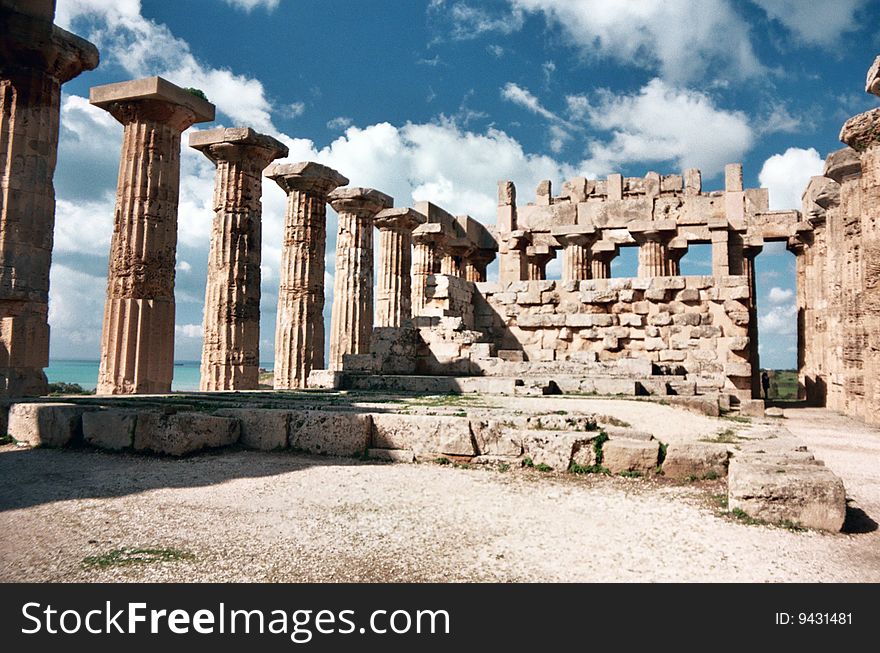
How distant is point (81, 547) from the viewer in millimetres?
3398

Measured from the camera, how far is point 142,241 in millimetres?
12602

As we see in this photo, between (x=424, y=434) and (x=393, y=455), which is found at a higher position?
(x=424, y=434)

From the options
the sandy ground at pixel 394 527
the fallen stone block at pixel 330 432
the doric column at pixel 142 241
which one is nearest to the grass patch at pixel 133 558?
the sandy ground at pixel 394 527

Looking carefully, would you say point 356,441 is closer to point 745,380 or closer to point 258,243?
point 745,380

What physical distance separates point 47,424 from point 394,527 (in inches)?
217

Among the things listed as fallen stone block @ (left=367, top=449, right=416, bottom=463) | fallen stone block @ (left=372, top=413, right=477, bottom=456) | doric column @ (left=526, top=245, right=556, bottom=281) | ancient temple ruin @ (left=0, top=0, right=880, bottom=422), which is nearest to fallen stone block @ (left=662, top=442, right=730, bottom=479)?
fallen stone block @ (left=372, top=413, right=477, bottom=456)

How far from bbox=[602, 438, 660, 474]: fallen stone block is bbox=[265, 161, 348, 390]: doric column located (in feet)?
39.4

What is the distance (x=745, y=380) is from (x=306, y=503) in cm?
1053

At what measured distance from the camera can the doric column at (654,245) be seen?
2058cm

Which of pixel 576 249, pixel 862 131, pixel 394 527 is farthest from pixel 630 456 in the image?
pixel 576 249

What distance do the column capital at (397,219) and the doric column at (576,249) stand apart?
20.4 ft

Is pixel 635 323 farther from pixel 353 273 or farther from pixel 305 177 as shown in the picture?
pixel 305 177

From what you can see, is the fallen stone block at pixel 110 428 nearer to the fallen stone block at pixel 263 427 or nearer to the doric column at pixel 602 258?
the fallen stone block at pixel 263 427
